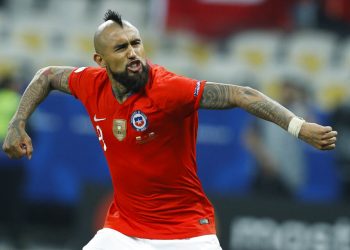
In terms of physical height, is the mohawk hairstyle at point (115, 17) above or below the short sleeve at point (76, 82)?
above

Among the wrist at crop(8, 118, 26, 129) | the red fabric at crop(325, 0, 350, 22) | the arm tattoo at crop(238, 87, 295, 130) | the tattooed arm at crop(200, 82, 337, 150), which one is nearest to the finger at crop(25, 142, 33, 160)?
the wrist at crop(8, 118, 26, 129)

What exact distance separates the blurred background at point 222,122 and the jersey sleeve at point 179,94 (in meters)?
4.08

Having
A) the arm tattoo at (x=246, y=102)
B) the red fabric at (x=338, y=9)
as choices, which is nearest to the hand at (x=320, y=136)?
the arm tattoo at (x=246, y=102)

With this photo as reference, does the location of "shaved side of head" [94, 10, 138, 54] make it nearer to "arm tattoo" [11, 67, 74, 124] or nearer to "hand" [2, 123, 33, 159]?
"arm tattoo" [11, 67, 74, 124]

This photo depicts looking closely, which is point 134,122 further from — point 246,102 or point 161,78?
point 246,102

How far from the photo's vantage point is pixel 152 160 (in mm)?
6172

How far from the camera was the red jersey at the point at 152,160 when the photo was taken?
6.09 metres

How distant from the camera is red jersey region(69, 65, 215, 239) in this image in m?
6.09

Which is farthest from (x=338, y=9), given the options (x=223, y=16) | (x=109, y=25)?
(x=109, y=25)

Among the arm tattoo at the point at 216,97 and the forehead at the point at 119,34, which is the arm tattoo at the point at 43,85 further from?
the arm tattoo at the point at 216,97

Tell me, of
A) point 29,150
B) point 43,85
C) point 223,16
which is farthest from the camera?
point 223,16

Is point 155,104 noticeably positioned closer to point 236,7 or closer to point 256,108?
point 256,108

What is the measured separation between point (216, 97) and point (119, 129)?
663 mm

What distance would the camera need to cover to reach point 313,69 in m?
13.9
